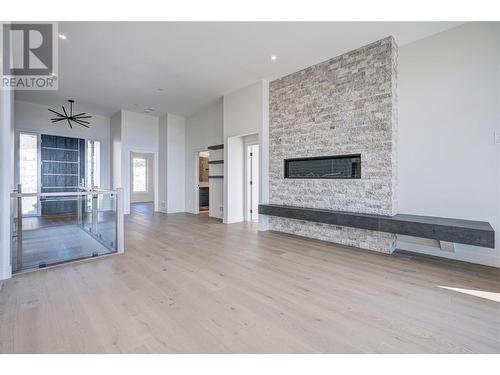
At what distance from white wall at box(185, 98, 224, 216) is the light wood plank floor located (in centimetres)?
419

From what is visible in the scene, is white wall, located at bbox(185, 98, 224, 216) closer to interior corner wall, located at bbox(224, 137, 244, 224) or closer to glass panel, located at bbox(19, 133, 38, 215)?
interior corner wall, located at bbox(224, 137, 244, 224)

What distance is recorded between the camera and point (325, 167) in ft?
14.6

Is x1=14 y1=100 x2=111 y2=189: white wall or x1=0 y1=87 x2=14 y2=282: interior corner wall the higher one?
x1=14 y1=100 x2=111 y2=189: white wall

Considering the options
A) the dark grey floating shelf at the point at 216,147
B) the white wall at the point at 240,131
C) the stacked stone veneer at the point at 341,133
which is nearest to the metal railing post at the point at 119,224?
the white wall at the point at 240,131

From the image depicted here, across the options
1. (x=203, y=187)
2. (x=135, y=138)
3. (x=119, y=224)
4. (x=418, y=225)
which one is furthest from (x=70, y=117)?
(x=418, y=225)

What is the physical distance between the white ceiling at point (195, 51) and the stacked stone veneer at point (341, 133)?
0.29 m

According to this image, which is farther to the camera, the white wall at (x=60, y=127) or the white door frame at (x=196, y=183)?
the white door frame at (x=196, y=183)

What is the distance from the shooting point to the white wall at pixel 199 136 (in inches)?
277

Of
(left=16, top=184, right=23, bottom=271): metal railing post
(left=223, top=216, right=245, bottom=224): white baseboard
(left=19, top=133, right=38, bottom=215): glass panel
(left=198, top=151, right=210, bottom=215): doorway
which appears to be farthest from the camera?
(left=198, top=151, right=210, bottom=215): doorway

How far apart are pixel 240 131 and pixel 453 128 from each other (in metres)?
3.90

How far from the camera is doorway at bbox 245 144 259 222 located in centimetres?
639

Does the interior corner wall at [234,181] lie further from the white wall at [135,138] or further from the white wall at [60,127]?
the white wall at [60,127]

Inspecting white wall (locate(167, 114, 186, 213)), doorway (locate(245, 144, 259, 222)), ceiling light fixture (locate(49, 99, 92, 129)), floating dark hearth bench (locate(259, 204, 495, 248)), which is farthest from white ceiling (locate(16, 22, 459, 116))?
floating dark hearth bench (locate(259, 204, 495, 248))

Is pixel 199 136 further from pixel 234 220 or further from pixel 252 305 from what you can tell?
pixel 252 305
